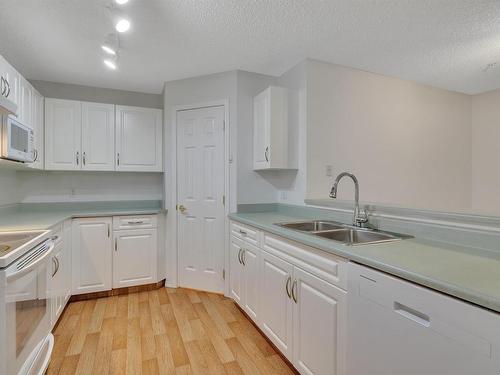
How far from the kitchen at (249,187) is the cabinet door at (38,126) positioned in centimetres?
3

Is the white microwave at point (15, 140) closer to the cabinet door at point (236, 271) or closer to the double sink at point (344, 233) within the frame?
the cabinet door at point (236, 271)

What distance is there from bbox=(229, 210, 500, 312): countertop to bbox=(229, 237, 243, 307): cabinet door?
3.34ft

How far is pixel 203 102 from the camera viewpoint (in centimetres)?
297

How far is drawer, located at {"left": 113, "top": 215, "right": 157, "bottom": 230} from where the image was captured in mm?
2912

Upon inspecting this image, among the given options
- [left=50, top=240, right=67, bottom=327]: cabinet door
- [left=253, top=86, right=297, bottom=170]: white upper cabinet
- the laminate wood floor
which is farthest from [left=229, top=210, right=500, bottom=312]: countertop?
[left=50, top=240, right=67, bottom=327]: cabinet door

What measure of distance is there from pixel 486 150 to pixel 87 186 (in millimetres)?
A: 5111

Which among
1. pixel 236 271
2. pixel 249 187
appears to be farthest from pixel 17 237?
pixel 249 187

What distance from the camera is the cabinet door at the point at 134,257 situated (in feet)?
9.57

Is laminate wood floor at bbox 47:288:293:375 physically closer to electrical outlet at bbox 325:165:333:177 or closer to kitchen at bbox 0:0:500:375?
kitchen at bbox 0:0:500:375

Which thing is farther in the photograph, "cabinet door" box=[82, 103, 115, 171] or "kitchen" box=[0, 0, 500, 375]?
"cabinet door" box=[82, 103, 115, 171]

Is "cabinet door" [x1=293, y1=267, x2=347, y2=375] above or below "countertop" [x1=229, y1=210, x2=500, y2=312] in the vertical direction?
below

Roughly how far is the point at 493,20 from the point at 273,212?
2.32m

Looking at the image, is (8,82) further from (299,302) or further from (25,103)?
(299,302)

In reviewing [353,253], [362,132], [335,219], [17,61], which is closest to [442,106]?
[362,132]
